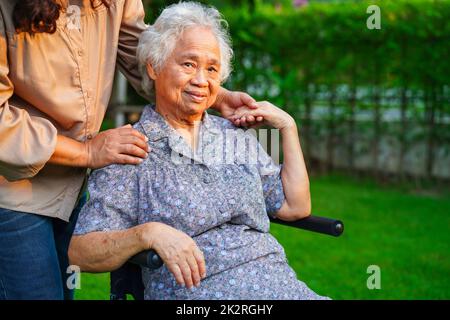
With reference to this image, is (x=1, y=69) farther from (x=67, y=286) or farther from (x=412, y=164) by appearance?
(x=412, y=164)

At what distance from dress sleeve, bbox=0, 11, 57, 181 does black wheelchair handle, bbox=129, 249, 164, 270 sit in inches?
17.4

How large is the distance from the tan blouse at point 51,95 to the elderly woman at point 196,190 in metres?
0.14

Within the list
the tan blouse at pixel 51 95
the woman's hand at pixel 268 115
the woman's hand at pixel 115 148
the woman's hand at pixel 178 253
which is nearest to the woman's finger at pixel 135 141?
the woman's hand at pixel 115 148

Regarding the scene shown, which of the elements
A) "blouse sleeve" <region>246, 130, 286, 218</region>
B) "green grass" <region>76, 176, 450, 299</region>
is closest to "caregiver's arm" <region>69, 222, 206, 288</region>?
"blouse sleeve" <region>246, 130, 286, 218</region>

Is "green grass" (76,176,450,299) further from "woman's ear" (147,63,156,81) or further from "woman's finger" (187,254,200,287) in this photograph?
"woman's finger" (187,254,200,287)

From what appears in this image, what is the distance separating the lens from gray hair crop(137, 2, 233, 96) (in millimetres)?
2883

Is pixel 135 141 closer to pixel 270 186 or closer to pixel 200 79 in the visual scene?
pixel 200 79

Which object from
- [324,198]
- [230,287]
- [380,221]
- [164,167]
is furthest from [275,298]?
[324,198]

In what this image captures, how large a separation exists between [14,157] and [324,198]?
5289 millimetres

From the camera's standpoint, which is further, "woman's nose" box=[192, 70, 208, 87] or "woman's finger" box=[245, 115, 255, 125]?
"woman's finger" box=[245, 115, 255, 125]

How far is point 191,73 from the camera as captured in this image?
9.41 ft

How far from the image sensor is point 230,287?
8.96 feet

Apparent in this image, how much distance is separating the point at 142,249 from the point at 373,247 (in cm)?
366

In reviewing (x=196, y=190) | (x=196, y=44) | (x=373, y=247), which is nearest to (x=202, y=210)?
(x=196, y=190)
